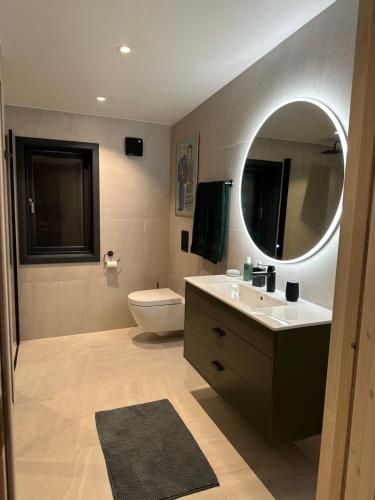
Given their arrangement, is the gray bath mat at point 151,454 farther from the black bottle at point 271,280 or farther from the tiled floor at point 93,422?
the black bottle at point 271,280

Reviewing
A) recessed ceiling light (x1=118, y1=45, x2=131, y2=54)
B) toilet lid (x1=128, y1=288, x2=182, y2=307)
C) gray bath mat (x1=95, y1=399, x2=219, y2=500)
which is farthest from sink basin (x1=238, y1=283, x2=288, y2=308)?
recessed ceiling light (x1=118, y1=45, x2=131, y2=54)

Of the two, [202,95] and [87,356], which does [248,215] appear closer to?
[202,95]

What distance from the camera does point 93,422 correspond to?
6.70 feet

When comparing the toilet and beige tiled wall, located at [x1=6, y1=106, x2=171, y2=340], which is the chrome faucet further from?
beige tiled wall, located at [x1=6, y1=106, x2=171, y2=340]

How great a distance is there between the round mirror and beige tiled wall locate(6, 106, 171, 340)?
155 cm

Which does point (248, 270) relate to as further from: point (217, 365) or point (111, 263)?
point (111, 263)

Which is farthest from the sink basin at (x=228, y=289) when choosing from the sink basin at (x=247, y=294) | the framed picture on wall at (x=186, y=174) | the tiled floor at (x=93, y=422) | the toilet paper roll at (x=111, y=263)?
the toilet paper roll at (x=111, y=263)

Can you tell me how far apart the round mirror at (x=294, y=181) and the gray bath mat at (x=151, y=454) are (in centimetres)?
123

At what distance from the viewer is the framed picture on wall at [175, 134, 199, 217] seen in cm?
300

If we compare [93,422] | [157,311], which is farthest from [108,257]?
[93,422]

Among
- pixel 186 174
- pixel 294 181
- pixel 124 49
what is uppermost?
pixel 124 49

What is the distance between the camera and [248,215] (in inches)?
88.5

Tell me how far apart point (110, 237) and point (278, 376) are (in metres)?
2.47

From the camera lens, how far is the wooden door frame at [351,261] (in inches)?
34.3
